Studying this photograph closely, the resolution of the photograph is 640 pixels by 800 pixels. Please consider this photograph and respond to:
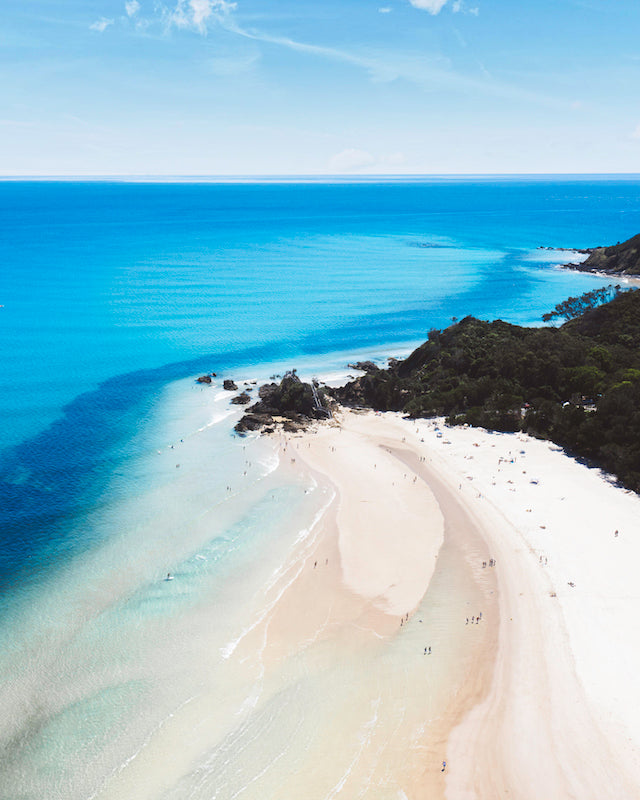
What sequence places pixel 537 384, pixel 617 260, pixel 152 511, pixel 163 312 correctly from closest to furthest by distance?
pixel 152 511 < pixel 537 384 < pixel 163 312 < pixel 617 260

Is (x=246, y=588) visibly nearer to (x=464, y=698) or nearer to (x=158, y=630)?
(x=158, y=630)

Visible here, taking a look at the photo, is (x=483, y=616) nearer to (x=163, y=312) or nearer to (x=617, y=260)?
(x=163, y=312)

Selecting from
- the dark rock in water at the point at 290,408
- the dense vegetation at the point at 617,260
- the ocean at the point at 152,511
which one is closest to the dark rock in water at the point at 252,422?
the dark rock in water at the point at 290,408

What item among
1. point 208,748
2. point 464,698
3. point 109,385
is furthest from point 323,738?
point 109,385

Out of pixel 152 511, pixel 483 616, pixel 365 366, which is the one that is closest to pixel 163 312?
pixel 365 366

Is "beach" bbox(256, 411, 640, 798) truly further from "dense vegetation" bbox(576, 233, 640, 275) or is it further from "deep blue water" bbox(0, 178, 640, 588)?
"dense vegetation" bbox(576, 233, 640, 275)

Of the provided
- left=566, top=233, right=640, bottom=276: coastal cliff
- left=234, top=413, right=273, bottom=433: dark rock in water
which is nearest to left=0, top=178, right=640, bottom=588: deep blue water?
left=566, top=233, right=640, bottom=276: coastal cliff

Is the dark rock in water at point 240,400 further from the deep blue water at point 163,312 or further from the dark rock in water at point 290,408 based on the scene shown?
the deep blue water at point 163,312
